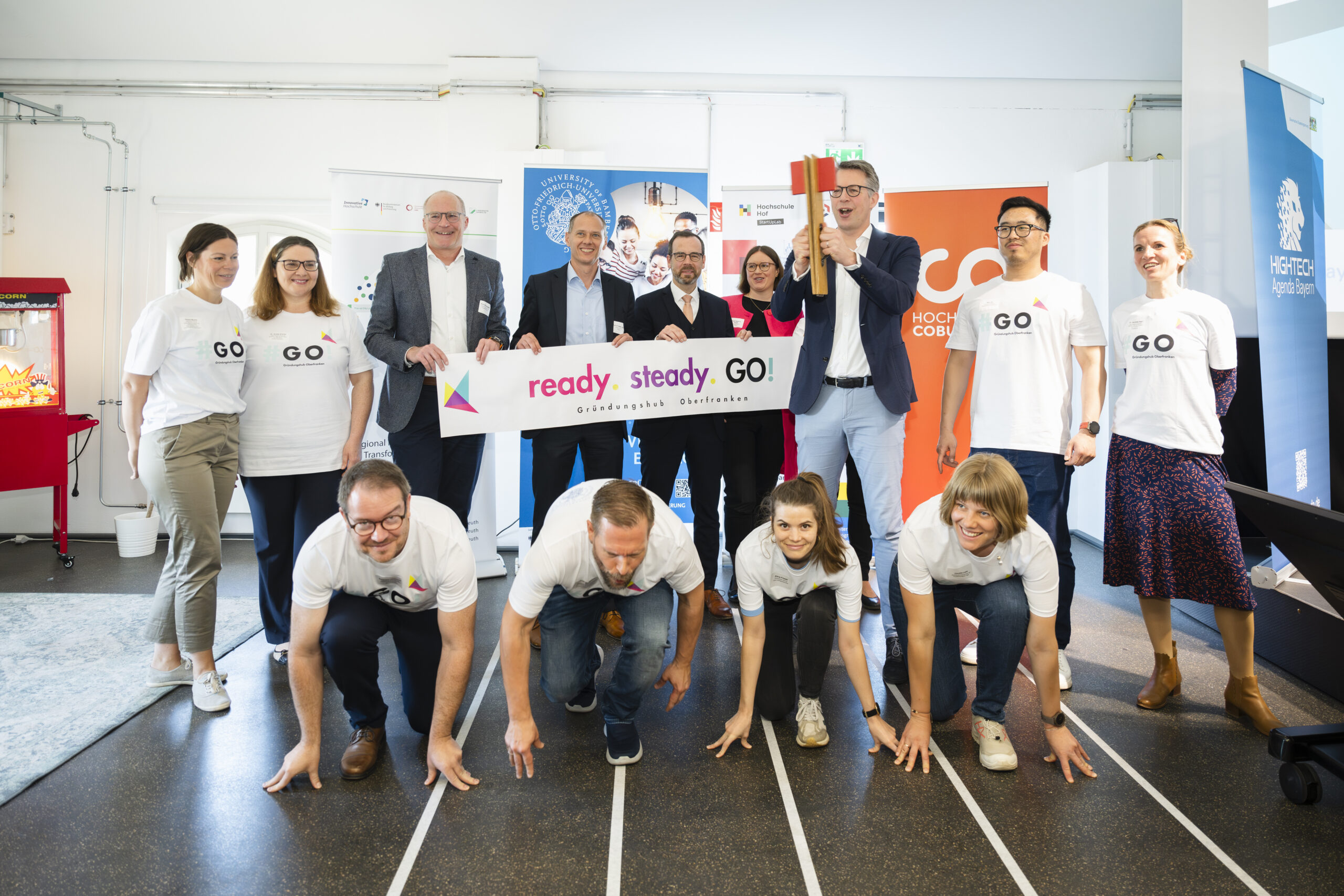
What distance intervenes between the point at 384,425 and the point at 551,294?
2.75 feet

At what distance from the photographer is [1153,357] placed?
2.67m

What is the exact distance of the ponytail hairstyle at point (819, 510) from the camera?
2.33m

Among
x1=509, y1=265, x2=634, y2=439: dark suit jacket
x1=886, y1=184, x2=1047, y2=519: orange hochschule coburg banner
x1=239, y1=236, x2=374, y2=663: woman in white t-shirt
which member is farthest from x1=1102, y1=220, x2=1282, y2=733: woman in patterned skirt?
x1=239, y1=236, x2=374, y2=663: woman in white t-shirt

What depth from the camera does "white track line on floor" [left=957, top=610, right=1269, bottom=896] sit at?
1.84 metres

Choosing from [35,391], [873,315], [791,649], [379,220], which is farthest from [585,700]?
[35,391]

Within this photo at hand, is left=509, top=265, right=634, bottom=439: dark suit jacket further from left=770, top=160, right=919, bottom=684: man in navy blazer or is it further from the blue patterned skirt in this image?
the blue patterned skirt

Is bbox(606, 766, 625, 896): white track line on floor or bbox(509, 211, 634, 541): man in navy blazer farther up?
bbox(509, 211, 634, 541): man in navy blazer

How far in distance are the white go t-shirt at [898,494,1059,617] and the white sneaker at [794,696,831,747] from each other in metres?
0.51

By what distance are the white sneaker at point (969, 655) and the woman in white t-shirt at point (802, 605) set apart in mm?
777

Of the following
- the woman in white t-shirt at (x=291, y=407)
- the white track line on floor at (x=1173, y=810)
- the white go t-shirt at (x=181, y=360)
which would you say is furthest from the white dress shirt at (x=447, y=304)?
the white track line on floor at (x=1173, y=810)

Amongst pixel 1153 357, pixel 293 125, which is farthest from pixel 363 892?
pixel 293 125

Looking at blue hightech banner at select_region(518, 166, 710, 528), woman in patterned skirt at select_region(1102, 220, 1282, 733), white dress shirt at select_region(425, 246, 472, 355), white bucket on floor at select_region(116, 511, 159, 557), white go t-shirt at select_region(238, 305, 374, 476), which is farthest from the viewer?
white bucket on floor at select_region(116, 511, 159, 557)

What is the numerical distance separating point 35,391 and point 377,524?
4284mm

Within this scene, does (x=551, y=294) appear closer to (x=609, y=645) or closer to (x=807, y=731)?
(x=609, y=645)
